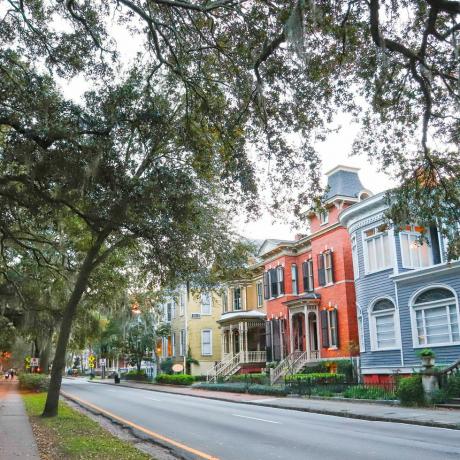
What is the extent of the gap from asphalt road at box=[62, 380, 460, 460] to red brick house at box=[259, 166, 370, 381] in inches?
547

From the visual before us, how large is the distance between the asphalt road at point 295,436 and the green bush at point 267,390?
8.16 metres

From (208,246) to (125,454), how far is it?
8.40m

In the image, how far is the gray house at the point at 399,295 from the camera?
22750 millimetres

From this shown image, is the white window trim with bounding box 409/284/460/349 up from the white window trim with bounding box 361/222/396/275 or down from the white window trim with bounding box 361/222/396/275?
down

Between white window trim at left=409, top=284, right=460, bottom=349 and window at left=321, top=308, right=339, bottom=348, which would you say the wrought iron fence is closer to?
white window trim at left=409, top=284, right=460, bottom=349

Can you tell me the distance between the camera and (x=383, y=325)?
85.8ft

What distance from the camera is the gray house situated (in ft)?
74.6

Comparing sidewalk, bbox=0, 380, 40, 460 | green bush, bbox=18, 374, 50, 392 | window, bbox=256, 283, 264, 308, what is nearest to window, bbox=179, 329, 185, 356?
window, bbox=256, 283, 264, 308

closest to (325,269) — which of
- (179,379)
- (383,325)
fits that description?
(383,325)

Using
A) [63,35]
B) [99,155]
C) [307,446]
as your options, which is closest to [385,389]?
[307,446]

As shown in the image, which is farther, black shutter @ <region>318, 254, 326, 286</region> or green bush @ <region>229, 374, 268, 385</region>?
black shutter @ <region>318, 254, 326, 286</region>

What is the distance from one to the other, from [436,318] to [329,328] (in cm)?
1007

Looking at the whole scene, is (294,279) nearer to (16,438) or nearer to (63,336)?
(63,336)

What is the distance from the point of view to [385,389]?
21.6 meters
